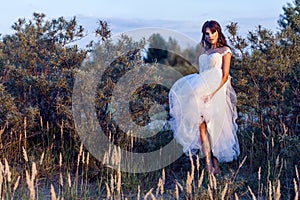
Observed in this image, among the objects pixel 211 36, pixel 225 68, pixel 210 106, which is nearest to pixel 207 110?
pixel 210 106

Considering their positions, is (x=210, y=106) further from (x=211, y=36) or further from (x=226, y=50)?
(x=211, y=36)

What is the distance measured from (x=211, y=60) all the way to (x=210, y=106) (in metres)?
0.54

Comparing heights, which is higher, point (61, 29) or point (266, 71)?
point (61, 29)

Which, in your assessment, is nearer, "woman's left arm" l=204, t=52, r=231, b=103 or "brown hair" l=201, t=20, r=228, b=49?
"woman's left arm" l=204, t=52, r=231, b=103

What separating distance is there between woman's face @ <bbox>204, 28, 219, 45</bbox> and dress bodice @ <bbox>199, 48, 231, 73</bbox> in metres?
0.16

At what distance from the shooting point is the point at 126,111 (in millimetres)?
6031

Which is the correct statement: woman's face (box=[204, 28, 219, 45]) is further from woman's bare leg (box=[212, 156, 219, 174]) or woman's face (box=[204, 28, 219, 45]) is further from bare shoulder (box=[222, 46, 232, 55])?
woman's bare leg (box=[212, 156, 219, 174])

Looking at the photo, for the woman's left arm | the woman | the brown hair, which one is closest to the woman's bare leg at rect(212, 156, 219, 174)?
the woman

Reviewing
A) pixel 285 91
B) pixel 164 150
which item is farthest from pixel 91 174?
pixel 285 91

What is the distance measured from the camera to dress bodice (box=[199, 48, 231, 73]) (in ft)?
18.5

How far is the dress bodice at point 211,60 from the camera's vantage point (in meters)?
5.64

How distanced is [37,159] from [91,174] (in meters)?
0.78

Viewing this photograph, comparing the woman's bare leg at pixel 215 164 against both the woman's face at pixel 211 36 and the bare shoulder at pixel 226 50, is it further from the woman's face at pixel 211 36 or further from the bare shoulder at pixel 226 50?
the woman's face at pixel 211 36

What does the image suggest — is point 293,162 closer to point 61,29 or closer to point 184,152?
point 184,152
